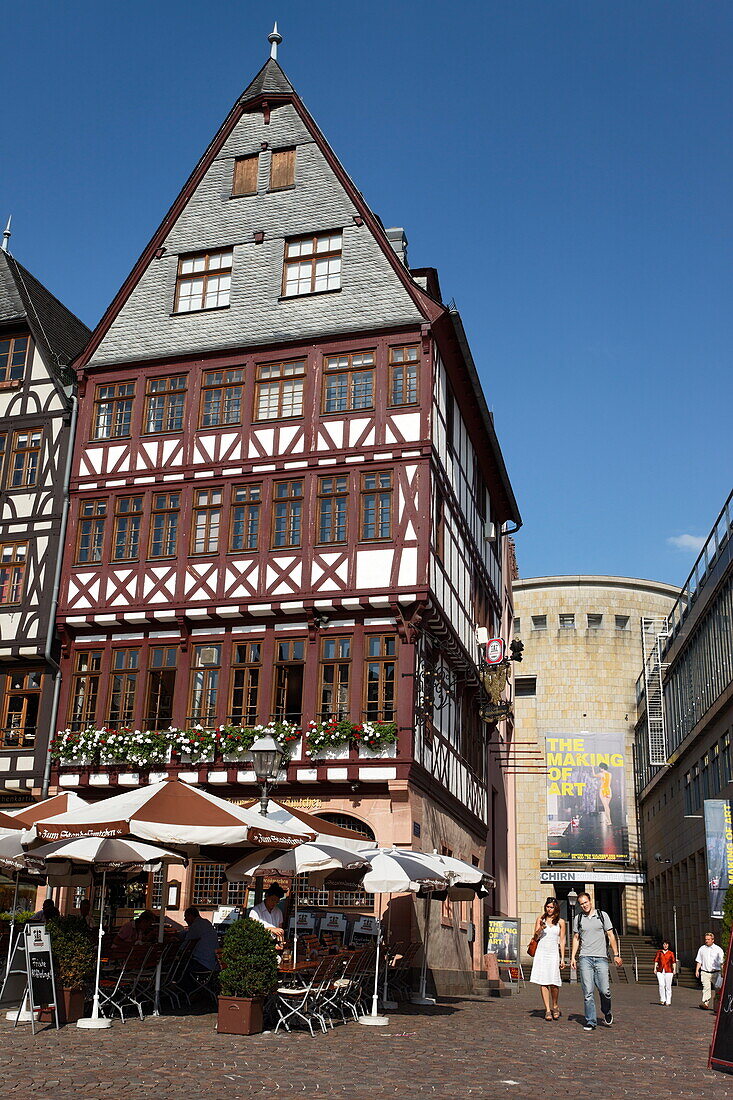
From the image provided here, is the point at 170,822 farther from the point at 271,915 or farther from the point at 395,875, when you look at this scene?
the point at 395,875

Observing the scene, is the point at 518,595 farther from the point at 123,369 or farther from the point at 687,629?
the point at 123,369

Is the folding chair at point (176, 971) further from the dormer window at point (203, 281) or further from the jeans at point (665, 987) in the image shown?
the dormer window at point (203, 281)

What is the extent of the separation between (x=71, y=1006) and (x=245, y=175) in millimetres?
21416

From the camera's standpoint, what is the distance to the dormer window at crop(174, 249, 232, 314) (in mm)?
28922

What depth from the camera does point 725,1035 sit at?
1194 cm

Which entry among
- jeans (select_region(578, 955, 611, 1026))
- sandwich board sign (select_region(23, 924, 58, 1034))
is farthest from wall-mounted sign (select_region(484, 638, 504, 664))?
sandwich board sign (select_region(23, 924, 58, 1034))

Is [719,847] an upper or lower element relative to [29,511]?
lower

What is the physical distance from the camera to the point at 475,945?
31766 mm

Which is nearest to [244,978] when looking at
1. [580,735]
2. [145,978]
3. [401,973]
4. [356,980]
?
[145,978]

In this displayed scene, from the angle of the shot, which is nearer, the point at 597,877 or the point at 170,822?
the point at 170,822

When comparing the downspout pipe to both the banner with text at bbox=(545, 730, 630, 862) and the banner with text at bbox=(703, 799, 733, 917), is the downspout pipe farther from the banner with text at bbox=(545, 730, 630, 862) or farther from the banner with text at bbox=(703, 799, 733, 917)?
the banner with text at bbox=(545, 730, 630, 862)

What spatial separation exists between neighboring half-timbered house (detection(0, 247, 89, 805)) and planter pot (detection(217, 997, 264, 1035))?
13.4 m

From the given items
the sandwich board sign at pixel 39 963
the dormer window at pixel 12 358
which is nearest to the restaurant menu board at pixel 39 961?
the sandwich board sign at pixel 39 963

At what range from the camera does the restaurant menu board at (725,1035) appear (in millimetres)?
11836
